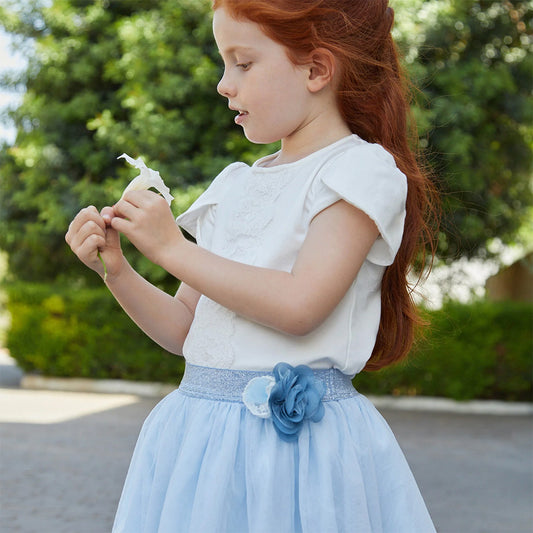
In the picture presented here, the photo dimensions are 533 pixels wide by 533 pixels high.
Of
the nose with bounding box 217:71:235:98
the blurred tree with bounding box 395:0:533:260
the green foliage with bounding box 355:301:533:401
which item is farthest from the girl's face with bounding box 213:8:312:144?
the green foliage with bounding box 355:301:533:401

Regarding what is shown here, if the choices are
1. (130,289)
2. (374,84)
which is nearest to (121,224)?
(130,289)

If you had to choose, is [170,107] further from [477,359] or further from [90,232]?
[90,232]

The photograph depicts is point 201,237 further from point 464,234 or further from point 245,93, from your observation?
point 464,234

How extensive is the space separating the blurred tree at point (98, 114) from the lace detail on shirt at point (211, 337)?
7.40 meters

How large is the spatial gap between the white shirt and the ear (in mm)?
106

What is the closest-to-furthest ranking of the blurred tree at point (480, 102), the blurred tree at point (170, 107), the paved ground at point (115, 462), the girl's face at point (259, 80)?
the girl's face at point (259, 80), the paved ground at point (115, 462), the blurred tree at point (480, 102), the blurred tree at point (170, 107)

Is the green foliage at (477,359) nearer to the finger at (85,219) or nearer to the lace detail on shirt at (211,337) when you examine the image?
the lace detail on shirt at (211,337)

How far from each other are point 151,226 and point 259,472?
43 cm

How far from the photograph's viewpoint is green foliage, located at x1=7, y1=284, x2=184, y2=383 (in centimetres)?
970

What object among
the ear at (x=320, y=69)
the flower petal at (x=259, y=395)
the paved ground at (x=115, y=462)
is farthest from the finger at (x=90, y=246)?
the paved ground at (x=115, y=462)

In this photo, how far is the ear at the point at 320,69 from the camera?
4.84ft

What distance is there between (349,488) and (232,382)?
10.2 inches

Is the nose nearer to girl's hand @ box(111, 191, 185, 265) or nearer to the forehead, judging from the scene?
the forehead

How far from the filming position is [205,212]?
168 centimetres
